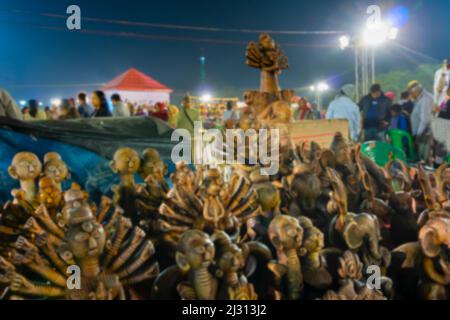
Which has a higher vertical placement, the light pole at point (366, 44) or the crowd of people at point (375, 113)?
the light pole at point (366, 44)

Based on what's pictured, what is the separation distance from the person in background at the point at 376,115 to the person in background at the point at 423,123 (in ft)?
0.99

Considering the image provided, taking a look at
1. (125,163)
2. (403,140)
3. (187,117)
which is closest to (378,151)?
(403,140)

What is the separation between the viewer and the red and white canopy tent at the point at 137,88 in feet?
41.7

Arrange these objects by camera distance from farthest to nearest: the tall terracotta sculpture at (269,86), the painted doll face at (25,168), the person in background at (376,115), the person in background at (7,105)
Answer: the person in background at (376,115)
the person in background at (7,105)
the tall terracotta sculpture at (269,86)
the painted doll face at (25,168)

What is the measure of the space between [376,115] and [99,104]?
311 centimetres

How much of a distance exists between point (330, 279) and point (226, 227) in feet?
1.39

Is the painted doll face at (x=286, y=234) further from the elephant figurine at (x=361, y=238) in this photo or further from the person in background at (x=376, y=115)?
the person in background at (x=376, y=115)

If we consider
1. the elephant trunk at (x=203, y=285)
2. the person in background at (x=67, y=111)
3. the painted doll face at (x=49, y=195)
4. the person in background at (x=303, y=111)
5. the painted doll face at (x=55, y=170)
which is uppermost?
the person in background at (x=303, y=111)

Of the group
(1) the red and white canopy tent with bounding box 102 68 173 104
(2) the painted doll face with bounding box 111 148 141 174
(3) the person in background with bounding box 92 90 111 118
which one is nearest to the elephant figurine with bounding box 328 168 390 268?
(2) the painted doll face with bounding box 111 148 141 174

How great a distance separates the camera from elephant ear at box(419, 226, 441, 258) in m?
1.54

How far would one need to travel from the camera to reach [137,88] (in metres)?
13.1

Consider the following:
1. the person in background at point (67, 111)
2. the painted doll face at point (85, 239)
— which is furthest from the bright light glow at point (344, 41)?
the painted doll face at point (85, 239)

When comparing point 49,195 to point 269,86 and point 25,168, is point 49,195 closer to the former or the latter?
point 25,168
